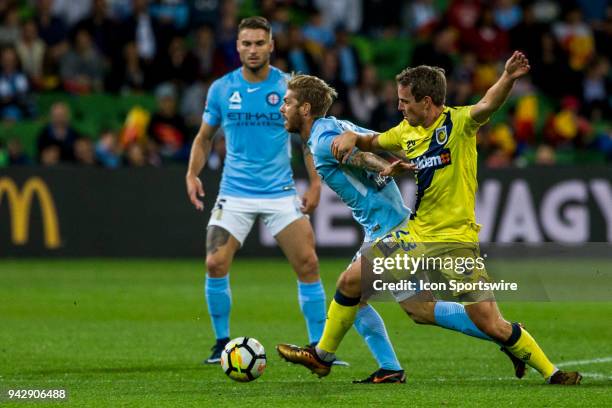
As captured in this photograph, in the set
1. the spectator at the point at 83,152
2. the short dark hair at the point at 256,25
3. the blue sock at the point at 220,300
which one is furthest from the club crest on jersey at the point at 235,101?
the spectator at the point at 83,152

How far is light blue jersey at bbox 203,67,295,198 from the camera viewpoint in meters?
9.08

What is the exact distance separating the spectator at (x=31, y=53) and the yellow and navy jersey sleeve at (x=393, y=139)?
11.2m

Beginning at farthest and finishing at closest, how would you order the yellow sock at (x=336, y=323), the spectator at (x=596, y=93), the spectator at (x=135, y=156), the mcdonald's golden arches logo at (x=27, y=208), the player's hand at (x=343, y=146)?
the spectator at (x=596, y=93) → the spectator at (x=135, y=156) → the mcdonald's golden arches logo at (x=27, y=208) → the yellow sock at (x=336, y=323) → the player's hand at (x=343, y=146)

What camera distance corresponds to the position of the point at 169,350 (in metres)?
9.46

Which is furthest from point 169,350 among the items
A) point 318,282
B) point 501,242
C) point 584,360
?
point 501,242

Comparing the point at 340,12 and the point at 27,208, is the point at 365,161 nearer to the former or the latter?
the point at 27,208

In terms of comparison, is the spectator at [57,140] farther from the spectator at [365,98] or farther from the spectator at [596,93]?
the spectator at [596,93]

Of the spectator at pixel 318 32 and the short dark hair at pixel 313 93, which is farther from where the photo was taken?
the spectator at pixel 318 32

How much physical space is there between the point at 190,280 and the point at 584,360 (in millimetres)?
6575

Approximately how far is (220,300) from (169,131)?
8.34 metres

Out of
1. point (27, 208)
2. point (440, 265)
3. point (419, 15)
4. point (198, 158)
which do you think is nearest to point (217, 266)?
point (198, 158)

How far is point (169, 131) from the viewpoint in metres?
17.0

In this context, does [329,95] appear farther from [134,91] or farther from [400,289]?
[134,91]

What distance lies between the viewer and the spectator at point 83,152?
16609mm
